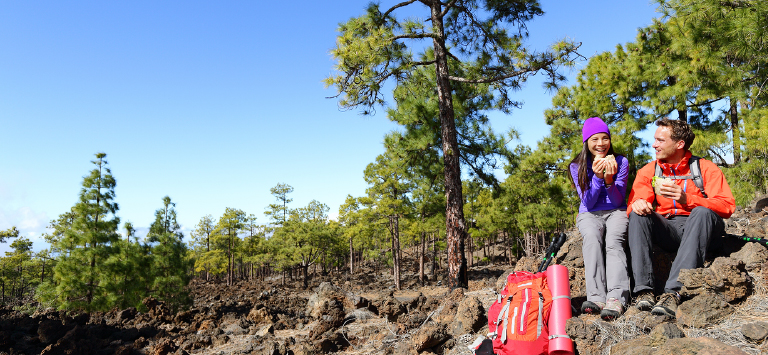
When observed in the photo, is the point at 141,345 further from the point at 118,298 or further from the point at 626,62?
the point at 626,62

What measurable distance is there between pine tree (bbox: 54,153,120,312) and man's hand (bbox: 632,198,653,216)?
17.1 meters

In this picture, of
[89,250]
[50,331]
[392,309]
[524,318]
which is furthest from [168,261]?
[524,318]

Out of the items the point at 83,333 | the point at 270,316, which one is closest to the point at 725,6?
the point at 270,316

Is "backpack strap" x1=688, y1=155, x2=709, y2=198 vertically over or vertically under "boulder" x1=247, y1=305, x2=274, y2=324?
over

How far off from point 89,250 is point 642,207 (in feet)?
57.1

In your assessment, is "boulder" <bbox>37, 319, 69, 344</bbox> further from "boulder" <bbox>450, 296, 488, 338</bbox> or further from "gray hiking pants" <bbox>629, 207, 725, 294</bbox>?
"gray hiking pants" <bbox>629, 207, 725, 294</bbox>

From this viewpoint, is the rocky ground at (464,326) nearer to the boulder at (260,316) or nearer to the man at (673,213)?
the boulder at (260,316)

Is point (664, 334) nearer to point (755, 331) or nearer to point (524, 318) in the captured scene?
point (755, 331)

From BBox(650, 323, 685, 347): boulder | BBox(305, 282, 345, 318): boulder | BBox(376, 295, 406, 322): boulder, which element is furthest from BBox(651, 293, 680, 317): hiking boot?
BBox(305, 282, 345, 318): boulder

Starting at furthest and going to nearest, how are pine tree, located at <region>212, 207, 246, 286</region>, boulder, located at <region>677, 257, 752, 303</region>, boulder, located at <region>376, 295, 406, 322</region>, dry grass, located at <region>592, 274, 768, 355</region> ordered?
pine tree, located at <region>212, 207, 246, 286</region> → boulder, located at <region>376, 295, 406, 322</region> → boulder, located at <region>677, 257, 752, 303</region> → dry grass, located at <region>592, 274, 768, 355</region>

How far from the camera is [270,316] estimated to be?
10.0 meters

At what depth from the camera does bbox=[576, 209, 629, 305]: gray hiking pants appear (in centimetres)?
311

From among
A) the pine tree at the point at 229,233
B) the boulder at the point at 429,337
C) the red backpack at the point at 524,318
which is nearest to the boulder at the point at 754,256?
the red backpack at the point at 524,318

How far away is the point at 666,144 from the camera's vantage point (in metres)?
3.33
